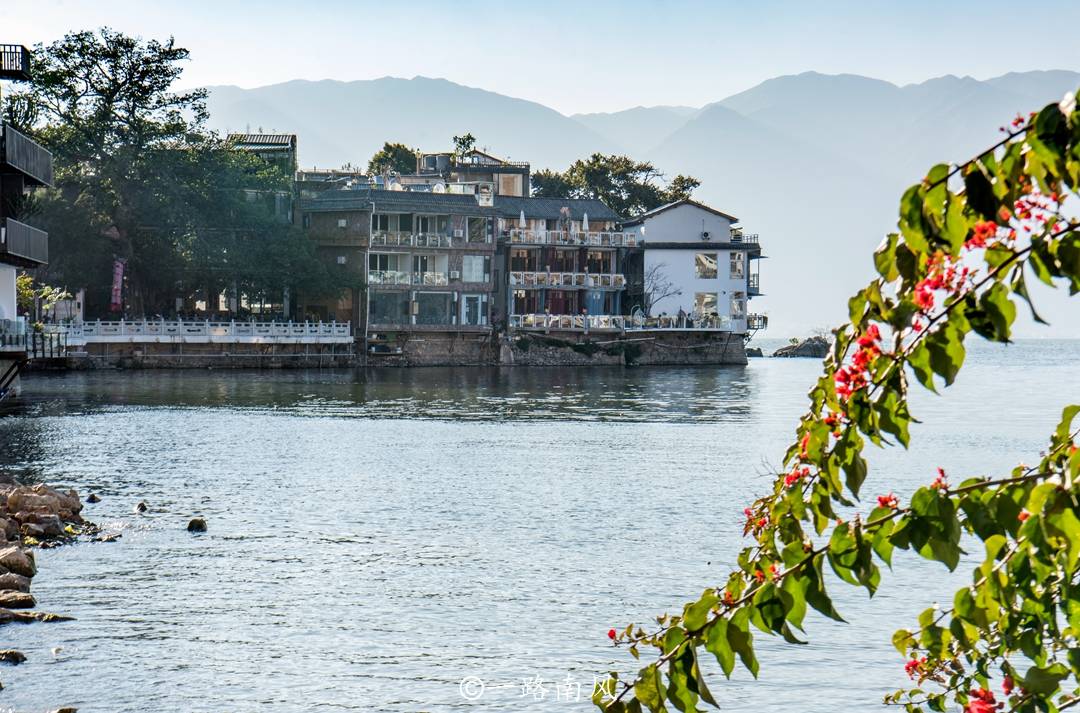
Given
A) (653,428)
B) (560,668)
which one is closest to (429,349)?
(653,428)

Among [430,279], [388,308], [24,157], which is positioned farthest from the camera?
[430,279]

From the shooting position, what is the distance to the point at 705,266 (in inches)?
3824

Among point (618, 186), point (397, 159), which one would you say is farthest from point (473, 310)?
point (397, 159)

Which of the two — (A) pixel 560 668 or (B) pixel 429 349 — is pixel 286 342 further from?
(A) pixel 560 668

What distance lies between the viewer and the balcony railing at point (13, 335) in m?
41.8

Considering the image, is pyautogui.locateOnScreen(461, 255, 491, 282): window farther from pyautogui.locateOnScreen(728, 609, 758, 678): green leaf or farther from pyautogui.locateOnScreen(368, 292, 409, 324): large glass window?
pyautogui.locateOnScreen(728, 609, 758, 678): green leaf

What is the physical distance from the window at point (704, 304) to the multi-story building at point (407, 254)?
631 inches

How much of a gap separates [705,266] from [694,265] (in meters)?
0.86

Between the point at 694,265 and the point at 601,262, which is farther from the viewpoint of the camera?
the point at 601,262

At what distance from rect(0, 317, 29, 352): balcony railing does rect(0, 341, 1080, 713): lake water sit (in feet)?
9.20

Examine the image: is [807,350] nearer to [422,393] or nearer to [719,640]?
[422,393]

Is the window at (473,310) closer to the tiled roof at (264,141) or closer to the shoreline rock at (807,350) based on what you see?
the tiled roof at (264,141)

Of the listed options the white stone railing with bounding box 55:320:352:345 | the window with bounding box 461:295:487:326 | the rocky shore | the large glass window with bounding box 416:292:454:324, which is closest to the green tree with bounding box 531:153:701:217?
the window with bounding box 461:295:487:326

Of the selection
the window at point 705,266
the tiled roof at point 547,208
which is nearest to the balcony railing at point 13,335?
the tiled roof at point 547,208
